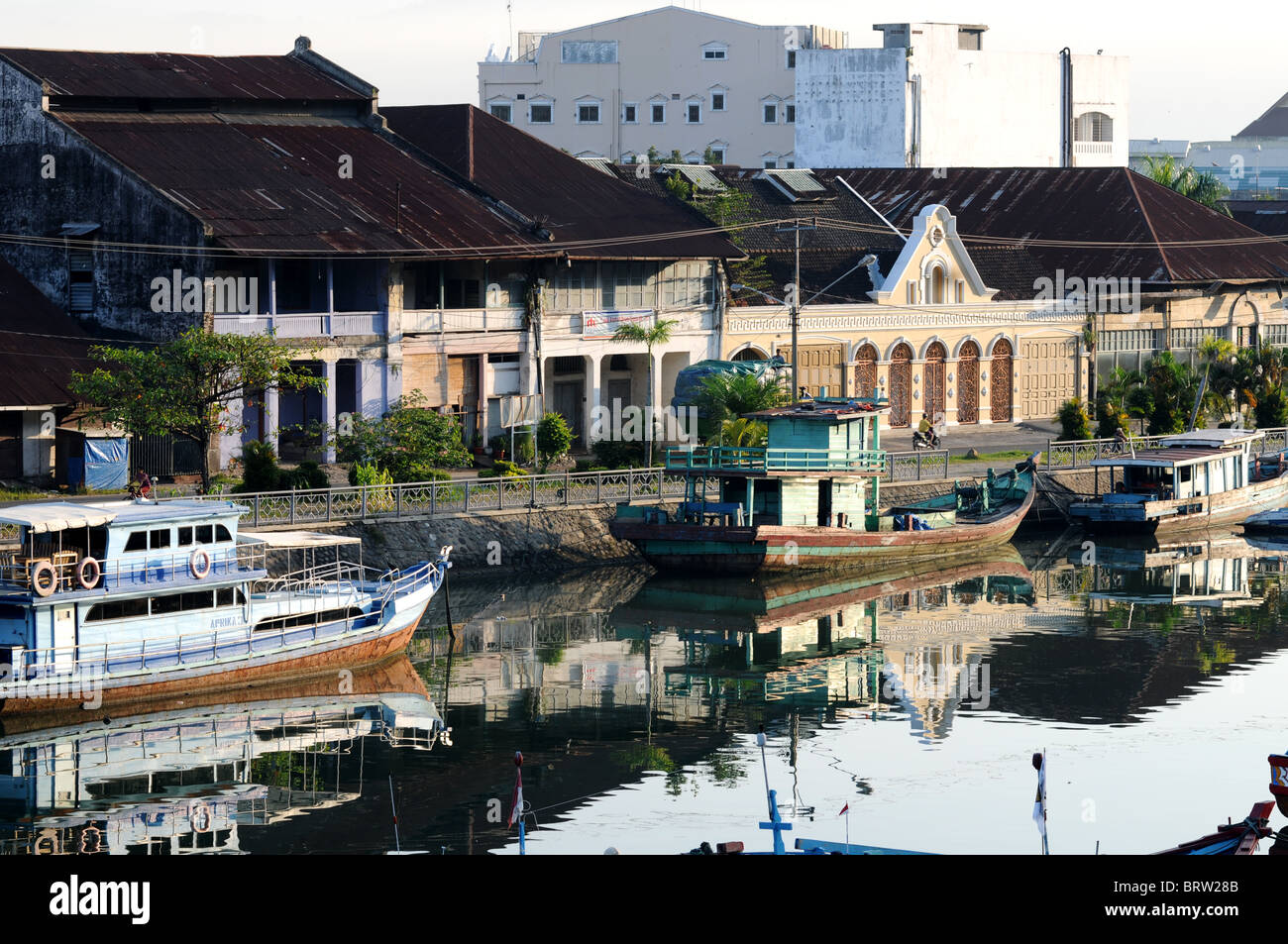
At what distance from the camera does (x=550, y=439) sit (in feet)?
189

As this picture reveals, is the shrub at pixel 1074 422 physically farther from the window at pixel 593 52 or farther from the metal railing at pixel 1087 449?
the window at pixel 593 52

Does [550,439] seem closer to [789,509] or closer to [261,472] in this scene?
[789,509]

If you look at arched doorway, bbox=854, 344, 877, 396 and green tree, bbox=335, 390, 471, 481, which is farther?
arched doorway, bbox=854, 344, 877, 396

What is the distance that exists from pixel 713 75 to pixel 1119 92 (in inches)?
1035

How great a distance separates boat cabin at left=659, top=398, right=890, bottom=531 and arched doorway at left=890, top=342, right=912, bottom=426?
Result: 753 inches

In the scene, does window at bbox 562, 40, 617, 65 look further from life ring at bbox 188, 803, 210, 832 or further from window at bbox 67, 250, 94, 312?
life ring at bbox 188, 803, 210, 832

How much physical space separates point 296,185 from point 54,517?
24187 mm

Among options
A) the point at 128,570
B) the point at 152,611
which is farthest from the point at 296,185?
the point at 152,611

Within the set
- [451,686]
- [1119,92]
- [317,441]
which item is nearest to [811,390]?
[317,441]

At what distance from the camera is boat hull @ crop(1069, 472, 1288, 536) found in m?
60.6

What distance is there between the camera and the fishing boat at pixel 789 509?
2024 inches

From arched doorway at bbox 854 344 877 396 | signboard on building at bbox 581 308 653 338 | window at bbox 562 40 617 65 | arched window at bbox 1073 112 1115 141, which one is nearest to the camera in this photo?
signboard on building at bbox 581 308 653 338

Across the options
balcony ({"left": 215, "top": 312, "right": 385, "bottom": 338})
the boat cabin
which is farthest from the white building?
the boat cabin

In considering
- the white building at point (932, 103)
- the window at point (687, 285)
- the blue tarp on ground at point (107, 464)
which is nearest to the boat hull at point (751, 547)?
the blue tarp on ground at point (107, 464)
